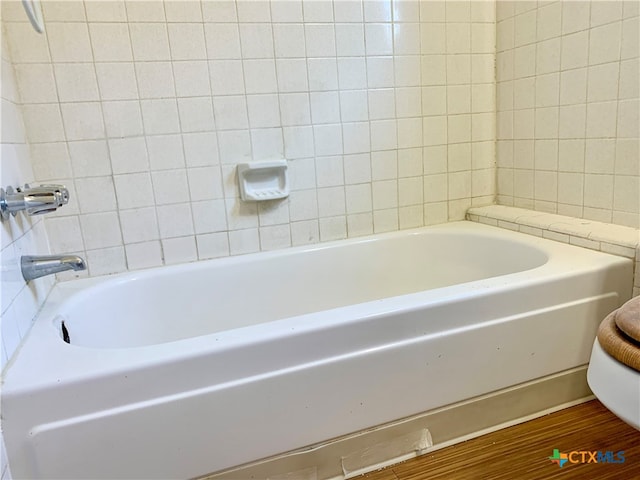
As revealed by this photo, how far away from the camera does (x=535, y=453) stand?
1299mm

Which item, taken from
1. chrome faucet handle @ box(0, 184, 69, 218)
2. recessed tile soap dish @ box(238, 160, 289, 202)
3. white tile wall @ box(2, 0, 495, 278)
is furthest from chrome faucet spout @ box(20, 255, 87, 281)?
recessed tile soap dish @ box(238, 160, 289, 202)

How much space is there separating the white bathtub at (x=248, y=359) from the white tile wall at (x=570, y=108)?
0.95ft

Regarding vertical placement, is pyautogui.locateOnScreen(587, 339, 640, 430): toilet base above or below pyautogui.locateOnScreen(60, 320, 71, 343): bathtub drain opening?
above

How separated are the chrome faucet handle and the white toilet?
1.32 metres

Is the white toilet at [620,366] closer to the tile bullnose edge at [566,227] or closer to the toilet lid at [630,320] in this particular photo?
the toilet lid at [630,320]

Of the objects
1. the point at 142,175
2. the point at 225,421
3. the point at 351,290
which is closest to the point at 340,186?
the point at 351,290

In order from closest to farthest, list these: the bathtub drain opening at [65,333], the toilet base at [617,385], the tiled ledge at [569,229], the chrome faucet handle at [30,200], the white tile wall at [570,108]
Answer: the toilet base at [617,385] < the chrome faucet handle at [30,200] < the bathtub drain opening at [65,333] < the tiled ledge at [569,229] < the white tile wall at [570,108]

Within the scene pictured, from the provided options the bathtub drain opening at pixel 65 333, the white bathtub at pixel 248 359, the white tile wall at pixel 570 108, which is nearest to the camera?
the white bathtub at pixel 248 359

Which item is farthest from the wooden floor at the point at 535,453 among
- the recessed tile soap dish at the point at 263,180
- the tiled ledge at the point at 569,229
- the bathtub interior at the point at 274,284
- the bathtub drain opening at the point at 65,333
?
the recessed tile soap dish at the point at 263,180

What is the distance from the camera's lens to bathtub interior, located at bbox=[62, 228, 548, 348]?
1567 mm

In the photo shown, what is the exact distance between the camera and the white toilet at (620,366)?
73cm

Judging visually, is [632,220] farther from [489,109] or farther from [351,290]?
[351,290]

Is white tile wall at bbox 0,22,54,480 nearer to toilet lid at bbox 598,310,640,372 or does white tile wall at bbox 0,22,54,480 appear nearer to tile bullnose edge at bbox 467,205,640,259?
toilet lid at bbox 598,310,640,372

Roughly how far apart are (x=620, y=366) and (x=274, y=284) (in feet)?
4.11
